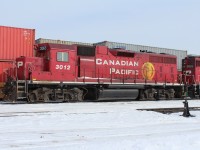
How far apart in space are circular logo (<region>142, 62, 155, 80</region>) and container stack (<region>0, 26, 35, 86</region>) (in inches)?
307

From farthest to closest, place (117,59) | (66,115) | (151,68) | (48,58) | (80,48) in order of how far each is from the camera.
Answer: (151,68) → (117,59) → (80,48) → (48,58) → (66,115)

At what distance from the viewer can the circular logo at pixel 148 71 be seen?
2323 centimetres

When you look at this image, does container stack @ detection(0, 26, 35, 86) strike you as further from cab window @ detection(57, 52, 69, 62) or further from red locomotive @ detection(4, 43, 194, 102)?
cab window @ detection(57, 52, 69, 62)

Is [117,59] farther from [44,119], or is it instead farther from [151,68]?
[44,119]

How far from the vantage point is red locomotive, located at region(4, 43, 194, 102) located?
18297 millimetres

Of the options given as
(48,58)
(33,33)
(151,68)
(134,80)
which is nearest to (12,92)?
(48,58)

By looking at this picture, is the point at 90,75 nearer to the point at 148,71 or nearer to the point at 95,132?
the point at 148,71

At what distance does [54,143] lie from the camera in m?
7.01

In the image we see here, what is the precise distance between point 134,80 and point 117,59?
186 centimetres

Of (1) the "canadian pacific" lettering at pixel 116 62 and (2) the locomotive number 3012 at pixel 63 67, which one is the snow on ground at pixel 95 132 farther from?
(1) the "canadian pacific" lettering at pixel 116 62

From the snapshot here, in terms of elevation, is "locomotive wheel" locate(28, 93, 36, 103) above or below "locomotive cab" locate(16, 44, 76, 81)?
below

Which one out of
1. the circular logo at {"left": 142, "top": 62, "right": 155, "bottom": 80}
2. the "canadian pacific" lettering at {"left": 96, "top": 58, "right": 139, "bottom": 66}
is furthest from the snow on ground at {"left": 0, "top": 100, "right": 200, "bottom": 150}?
the circular logo at {"left": 142, "top": 62, "right": 155, "bottom": 80}

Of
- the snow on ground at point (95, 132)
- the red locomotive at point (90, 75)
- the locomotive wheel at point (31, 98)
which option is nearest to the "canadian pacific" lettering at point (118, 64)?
the red locomotive at point (90, 75)

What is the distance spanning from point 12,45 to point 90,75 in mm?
4971
